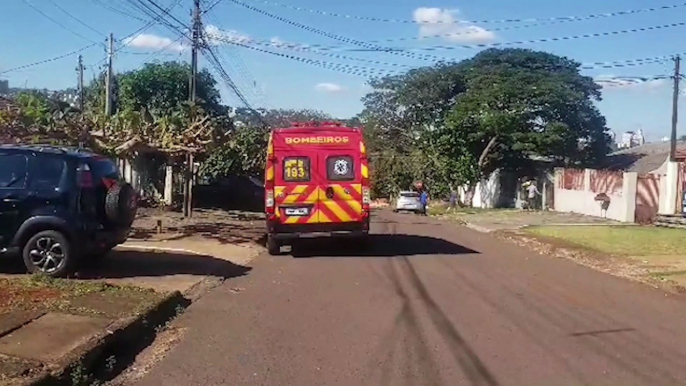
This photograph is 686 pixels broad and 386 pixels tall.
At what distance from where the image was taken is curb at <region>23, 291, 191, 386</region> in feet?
20.1

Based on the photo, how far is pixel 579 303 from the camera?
35.8 ft

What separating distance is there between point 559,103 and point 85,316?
151 ft

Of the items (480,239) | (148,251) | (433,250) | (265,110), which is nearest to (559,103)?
(265,110)

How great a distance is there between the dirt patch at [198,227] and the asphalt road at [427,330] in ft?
16.8

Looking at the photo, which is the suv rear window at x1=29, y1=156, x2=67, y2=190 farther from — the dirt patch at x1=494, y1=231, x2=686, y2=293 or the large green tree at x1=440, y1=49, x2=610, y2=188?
the large green tree at x1=440, y1=49, x2=610, y2=188

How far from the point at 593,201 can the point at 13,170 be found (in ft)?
95.4

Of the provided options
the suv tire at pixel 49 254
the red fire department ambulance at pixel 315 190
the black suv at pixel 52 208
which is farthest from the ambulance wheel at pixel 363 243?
the suv tire at pixel 49 254

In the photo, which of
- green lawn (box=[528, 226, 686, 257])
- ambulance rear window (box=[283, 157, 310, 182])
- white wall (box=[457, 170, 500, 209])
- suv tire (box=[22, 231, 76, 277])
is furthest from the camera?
white wall (box=[457, 170, 500, 209])

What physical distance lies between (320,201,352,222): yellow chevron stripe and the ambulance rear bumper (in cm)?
11

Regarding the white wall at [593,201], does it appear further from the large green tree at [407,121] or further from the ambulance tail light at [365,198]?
the ambulance tail light at [365,198]

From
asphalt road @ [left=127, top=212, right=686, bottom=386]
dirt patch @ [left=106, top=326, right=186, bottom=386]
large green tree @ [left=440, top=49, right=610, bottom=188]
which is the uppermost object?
large green tree @ [left=440, top=49, right=610, bottom=188]

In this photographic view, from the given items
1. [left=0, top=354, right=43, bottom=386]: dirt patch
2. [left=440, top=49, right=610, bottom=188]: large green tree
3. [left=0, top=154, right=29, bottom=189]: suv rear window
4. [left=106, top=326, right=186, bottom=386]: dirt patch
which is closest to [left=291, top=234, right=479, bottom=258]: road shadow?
[left=0, top=154, right=29, bottom=189]: suv rear window

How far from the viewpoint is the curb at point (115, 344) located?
6.12m

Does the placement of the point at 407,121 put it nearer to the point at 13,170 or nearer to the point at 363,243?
the point at 363,243
